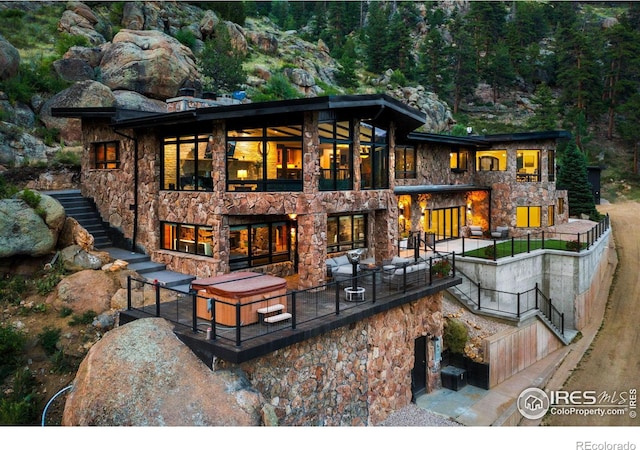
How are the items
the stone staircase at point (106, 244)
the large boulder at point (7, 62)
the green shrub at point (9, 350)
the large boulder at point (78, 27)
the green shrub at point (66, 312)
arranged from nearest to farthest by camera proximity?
the green shrub at point (9, 350) → the green shrub at point (66, 312) → the stone staircase at point (106, 244) → the large boulder at point (7, 62) → the large boulder at point (78, 27)

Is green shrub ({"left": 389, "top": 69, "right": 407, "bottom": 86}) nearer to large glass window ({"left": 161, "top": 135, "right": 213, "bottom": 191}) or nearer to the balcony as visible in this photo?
large glass window ({"left": 161, "top": 135, "right": 213, "bottom": 191})

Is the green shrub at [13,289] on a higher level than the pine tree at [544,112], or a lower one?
lower

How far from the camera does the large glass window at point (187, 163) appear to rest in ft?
49.0

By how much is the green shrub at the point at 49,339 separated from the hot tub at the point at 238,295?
401cm

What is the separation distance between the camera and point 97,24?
37.3 m

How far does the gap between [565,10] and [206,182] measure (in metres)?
75.7

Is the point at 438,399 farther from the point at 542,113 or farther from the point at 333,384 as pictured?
the point at 542,113

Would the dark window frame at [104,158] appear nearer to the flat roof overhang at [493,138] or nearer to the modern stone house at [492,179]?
the modern stone house at [492,179]

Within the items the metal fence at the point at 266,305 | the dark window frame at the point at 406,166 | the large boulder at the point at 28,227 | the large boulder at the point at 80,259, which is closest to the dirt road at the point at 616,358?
the metal fence at the point at 266,305

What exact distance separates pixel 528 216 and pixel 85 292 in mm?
23789

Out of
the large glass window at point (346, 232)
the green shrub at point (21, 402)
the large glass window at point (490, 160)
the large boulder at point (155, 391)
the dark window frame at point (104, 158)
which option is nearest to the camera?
the large boulder at point (155, 391)

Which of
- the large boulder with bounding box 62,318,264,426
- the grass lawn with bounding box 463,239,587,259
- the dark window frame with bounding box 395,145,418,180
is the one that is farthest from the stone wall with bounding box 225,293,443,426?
the dark window frame with bounding box 395,145,418,180

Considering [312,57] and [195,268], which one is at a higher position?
[312,57]

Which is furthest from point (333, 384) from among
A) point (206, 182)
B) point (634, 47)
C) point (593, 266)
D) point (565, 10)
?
point (565, 10)
